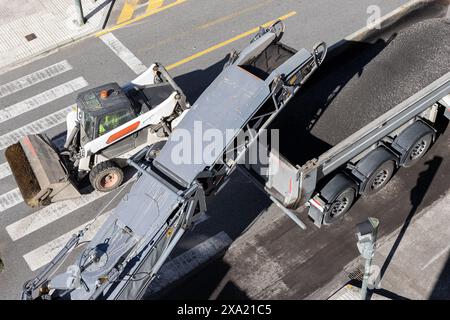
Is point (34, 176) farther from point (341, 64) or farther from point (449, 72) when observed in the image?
point (449, 72)

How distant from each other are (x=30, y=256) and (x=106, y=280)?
3974 mm

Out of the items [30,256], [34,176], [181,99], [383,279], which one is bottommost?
[383,279]

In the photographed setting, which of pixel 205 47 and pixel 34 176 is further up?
pixel 205 47

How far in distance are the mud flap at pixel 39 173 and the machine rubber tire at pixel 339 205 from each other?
6.32m

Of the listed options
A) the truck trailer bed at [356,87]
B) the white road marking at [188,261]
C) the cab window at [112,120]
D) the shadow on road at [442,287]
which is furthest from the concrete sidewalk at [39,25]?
the shadow on road at [442,287]

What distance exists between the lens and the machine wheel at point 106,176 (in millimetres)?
15484

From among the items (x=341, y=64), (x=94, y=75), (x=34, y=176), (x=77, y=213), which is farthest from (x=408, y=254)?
(x=94, y=75)

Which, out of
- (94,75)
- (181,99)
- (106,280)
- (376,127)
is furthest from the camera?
(94,75)

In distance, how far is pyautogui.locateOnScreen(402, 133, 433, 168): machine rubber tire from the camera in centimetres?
1516

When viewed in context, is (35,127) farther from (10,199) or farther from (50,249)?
(50,249)

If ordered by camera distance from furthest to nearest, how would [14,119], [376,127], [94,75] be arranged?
[94,75] < [14,119] < [376,127]

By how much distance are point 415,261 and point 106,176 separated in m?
7.85

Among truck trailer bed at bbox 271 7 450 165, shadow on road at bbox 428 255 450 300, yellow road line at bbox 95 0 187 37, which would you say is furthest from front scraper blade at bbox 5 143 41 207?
shadow on road at bbox 428 255 450 300

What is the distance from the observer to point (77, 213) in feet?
51.5
